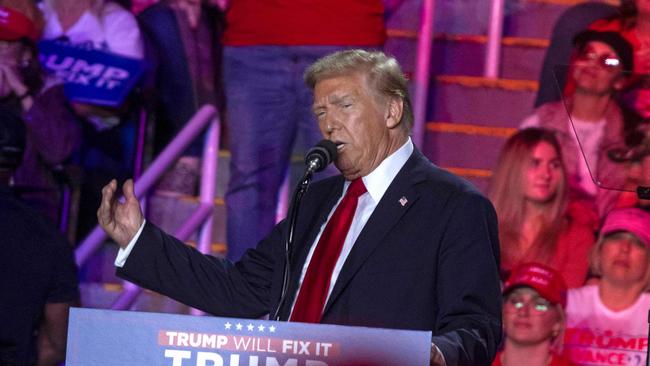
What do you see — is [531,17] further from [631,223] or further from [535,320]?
[535,320]

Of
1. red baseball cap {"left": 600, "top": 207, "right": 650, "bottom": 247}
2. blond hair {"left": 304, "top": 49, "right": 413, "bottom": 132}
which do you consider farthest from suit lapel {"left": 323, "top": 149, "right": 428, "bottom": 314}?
red baseball cap {"left": 600, "top": 207, "right": 650, "bottom": 247}

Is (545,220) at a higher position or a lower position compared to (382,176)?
lower

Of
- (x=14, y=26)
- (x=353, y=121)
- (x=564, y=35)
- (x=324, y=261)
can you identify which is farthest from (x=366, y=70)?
(x=14, y=26)

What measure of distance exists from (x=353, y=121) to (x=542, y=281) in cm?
213

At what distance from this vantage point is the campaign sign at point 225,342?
235 cm

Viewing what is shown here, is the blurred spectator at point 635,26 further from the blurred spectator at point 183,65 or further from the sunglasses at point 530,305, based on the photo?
the blurred spectator at point 183,65

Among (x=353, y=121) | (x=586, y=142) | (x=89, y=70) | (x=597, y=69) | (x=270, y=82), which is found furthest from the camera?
(x=89, y=70)

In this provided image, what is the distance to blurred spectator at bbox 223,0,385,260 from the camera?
16.8 ft

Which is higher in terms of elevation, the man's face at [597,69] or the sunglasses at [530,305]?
the man's face at [597,69]

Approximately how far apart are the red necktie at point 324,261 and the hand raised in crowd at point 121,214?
0.44m

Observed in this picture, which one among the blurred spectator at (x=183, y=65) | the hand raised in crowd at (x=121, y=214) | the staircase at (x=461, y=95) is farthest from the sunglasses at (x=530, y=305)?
Result: the hand raised in crowd at (x=121, y=214)

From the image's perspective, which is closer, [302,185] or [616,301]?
[302,185]

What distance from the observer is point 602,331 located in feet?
16.8

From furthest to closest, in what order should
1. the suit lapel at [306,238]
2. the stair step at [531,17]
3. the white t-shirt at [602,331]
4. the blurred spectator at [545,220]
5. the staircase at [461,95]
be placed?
the stair step at [531,17]
the staircase at [461,95]
the blurred spectator at [545,220]
the white t-shirt at [602,331]
the suit lapel at [306,238]
